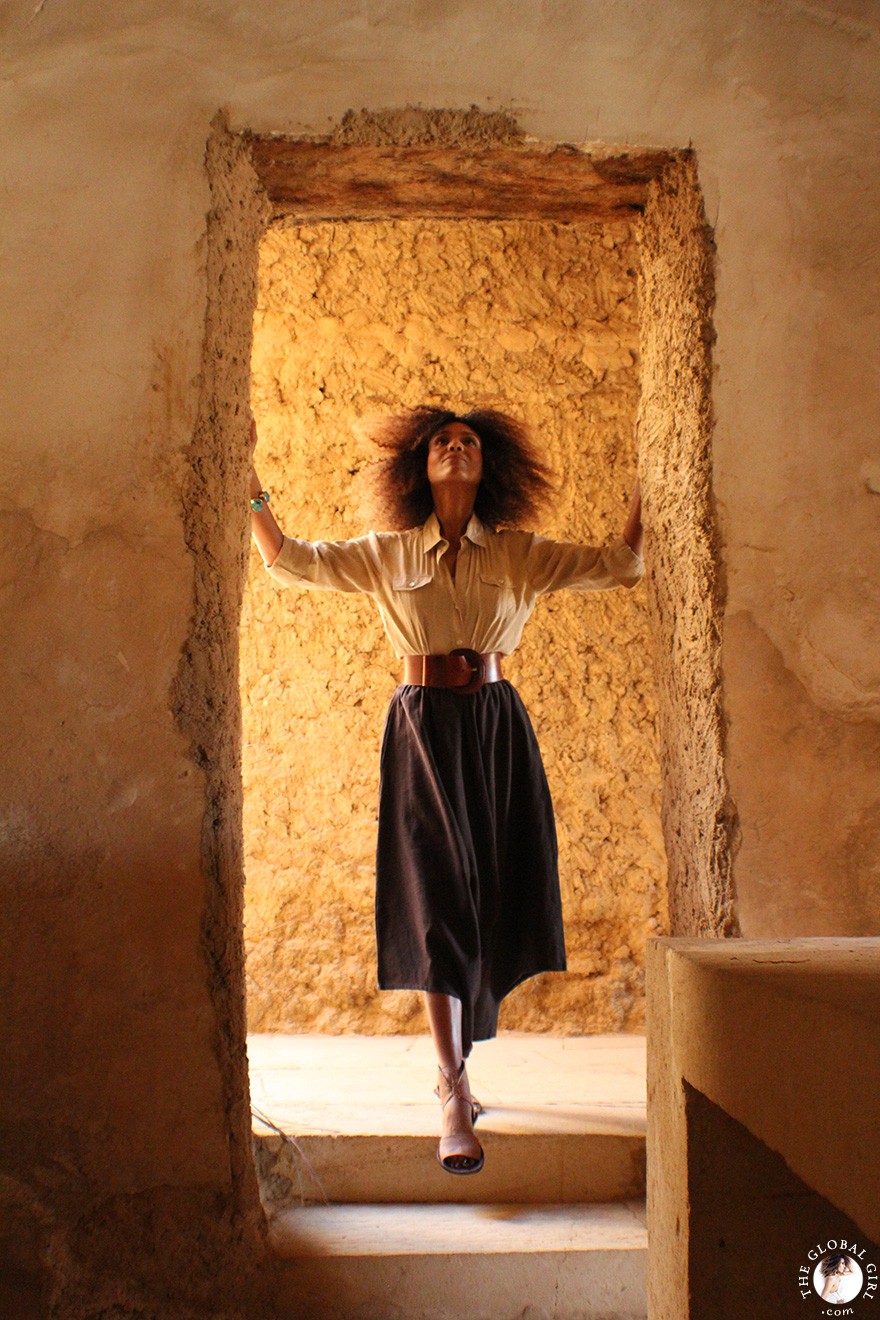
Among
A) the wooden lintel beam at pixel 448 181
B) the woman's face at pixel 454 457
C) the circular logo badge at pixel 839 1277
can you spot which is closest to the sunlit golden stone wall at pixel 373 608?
the woman's face at pixel 454 457

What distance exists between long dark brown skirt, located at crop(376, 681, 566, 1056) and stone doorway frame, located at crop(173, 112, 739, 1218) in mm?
345

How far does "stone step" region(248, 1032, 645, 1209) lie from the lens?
2588 millimetres

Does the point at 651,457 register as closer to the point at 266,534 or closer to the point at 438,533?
the point at 438,533

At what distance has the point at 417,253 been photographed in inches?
160

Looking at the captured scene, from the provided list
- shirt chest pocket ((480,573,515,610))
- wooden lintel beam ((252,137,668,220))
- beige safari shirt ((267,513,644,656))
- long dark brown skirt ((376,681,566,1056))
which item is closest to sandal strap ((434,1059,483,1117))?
long dark brown skirt ((376,681,566,1056))

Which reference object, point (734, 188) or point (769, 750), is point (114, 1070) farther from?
point (734, 188)

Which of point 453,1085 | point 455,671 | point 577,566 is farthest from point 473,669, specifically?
Answer: point 453,1085

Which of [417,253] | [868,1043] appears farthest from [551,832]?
[417,253]

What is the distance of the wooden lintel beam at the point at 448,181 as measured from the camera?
7.82 feet

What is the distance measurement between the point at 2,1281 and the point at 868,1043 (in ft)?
6.08

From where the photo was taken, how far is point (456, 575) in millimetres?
2832

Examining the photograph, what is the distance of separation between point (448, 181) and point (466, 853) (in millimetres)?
1542

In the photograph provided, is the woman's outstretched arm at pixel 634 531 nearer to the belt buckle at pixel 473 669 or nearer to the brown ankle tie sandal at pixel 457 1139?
the belt buckle at pixel 473 669

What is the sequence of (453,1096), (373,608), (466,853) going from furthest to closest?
(373,608) → (466,853) → (453,1096)
